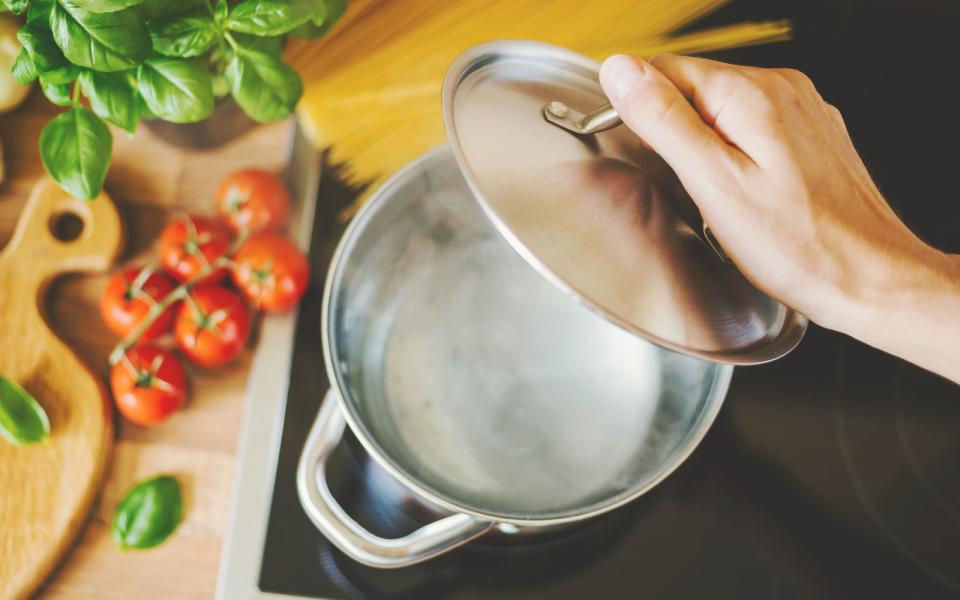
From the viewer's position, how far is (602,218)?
362 mm

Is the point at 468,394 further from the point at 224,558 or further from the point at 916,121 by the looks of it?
the point at 916,121

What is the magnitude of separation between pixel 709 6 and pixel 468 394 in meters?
0.40

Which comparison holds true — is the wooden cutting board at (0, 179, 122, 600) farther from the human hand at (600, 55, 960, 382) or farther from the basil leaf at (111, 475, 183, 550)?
the human hand at (600, 55, 960, 382)

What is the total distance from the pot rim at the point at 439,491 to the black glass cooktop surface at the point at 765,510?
0.25ft

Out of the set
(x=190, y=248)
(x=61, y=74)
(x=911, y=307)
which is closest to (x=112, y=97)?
(x=61, y=74)

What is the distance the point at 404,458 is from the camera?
54 centimetres

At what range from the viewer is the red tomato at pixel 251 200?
57 centimetres

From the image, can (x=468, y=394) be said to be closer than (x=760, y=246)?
No

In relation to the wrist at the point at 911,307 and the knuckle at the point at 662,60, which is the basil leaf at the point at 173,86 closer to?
the knuckle at the point at 662,60

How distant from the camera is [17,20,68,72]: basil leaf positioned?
1.37ft

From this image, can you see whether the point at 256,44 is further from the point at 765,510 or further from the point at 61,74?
the point at 765,510

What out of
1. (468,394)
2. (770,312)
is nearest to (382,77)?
(468,394)

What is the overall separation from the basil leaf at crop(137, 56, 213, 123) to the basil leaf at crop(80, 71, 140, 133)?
0.01 meters

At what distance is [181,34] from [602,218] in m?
0.29
